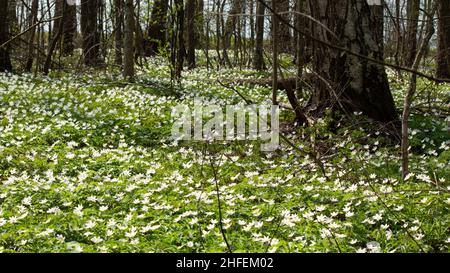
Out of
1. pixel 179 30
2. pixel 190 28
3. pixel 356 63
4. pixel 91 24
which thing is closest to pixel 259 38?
pixel 190 28

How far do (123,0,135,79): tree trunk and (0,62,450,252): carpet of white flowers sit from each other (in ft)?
10.1

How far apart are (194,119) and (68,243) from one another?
4.72 metres

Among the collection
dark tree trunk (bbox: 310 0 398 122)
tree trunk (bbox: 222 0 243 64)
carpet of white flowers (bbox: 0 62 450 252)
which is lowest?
carpet of white flowers (bbox: 0 62 450 252)

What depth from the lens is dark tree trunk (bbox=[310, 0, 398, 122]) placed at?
685 cm

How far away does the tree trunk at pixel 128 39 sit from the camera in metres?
11.0

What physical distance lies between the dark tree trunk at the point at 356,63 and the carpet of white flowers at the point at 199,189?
1.45ft

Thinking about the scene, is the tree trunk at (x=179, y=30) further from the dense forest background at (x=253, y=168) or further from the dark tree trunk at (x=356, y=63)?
the dark tree trunk at (x=356, y=63)

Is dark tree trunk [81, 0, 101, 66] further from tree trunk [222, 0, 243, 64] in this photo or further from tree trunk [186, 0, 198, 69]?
tree trunk [222, 0, 243, 64]

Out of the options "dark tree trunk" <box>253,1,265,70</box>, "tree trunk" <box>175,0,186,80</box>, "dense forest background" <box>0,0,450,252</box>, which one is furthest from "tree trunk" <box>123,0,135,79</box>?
"dark tree trunk" <box>253,1,265,70</box>

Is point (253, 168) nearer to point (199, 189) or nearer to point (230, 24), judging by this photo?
point (199, 189)

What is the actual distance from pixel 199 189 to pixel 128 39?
7146mm

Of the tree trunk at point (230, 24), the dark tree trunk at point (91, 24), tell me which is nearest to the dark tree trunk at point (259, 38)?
the tree trunk at point (230, 24)

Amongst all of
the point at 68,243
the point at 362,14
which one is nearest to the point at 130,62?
the point at 362,14

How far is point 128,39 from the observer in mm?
11336
